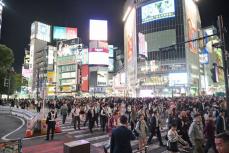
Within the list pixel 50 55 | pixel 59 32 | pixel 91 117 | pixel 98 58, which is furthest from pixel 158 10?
pixel 91 117

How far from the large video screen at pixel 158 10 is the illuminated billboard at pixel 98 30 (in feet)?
56.4

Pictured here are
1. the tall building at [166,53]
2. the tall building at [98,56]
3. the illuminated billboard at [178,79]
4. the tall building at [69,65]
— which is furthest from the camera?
the tall building at [98,56]

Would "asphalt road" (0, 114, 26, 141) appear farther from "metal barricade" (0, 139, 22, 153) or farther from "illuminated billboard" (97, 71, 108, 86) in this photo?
"illuminated billboard" (97, 71, 108, 86)

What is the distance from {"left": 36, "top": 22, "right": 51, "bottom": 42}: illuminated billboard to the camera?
136m

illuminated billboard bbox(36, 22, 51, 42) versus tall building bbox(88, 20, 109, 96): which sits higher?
illuminated billboard bbox(36, 22, 51, 42)

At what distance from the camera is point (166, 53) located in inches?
3447

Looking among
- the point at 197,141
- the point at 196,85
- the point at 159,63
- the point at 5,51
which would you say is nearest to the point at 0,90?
the point at 5,51

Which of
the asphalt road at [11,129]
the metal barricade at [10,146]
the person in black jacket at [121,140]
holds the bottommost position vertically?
the asphalt road at [11,129]

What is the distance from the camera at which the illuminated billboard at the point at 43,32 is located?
13588 centimetres

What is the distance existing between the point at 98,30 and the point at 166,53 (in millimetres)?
30694

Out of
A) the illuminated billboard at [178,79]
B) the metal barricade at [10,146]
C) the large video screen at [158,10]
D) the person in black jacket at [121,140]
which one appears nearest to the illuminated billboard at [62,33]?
the large video screen at [158,10]

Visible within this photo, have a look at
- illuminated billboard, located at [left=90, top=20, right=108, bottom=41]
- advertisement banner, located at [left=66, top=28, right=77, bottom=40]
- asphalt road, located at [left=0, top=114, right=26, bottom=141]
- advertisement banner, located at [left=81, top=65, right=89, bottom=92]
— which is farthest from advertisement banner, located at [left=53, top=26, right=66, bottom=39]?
asphalt road, located at [left=0, top=114, right=26, bottom=141]

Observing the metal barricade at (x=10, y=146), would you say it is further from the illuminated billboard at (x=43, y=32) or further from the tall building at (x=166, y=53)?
the illuminated billboard at (x=43, y=32)

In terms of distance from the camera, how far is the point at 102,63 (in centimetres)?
10088
